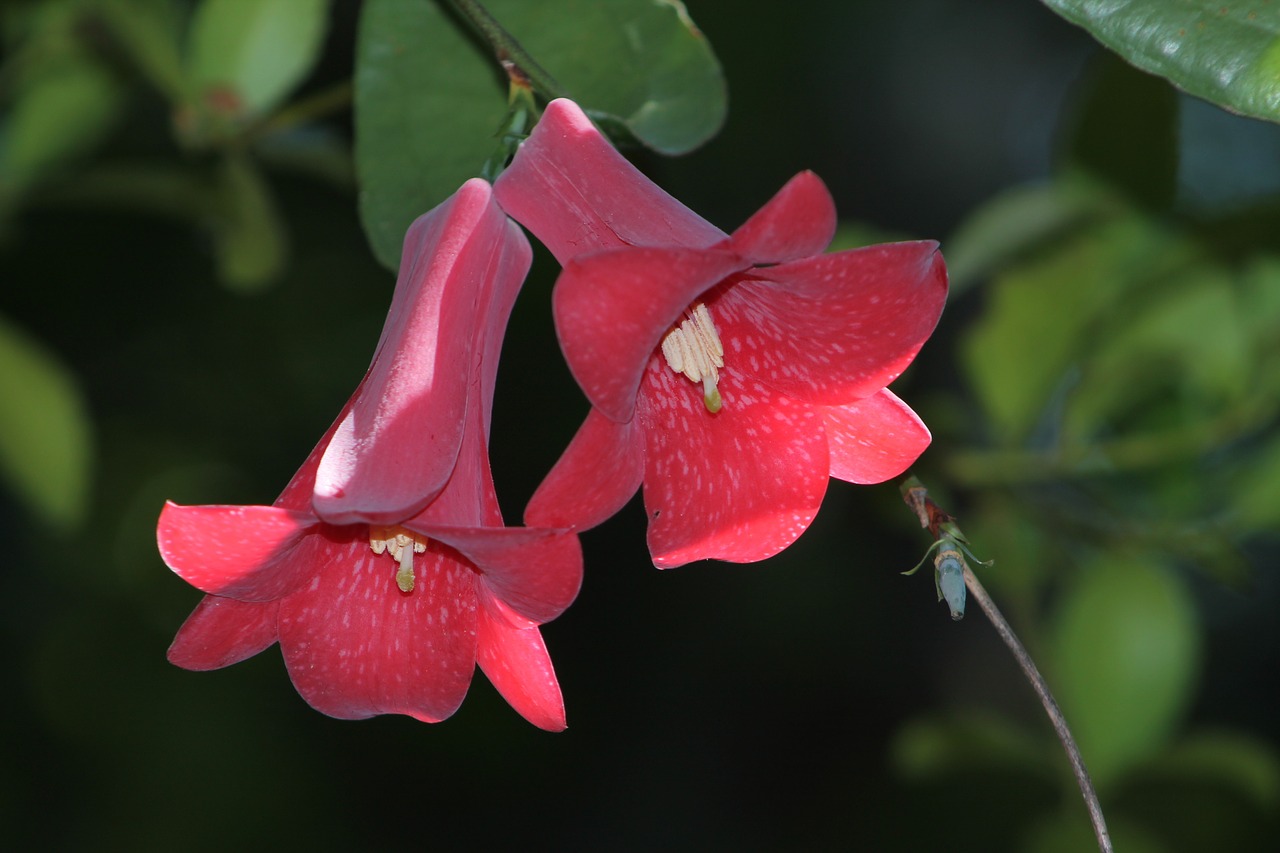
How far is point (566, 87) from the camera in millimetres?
867

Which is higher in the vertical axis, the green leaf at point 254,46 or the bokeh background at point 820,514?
the green leaf at point 254,46

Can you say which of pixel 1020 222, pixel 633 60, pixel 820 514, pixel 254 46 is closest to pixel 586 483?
pixel 633 60

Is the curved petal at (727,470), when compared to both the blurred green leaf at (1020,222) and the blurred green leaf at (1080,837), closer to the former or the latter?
the blurred green leaf at (1020,222)

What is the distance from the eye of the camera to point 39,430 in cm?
147

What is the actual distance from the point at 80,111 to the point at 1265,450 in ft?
4.78

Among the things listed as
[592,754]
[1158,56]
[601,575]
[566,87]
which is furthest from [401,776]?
[1158,56]

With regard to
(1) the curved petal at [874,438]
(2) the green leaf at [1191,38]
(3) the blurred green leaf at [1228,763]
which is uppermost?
(2) the green leaf at [1191,38]

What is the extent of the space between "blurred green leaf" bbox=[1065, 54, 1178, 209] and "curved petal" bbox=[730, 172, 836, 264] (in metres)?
0.78

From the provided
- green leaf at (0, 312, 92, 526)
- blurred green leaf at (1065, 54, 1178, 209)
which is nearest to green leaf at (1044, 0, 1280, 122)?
blurred green leaf at (1065, 54, 1178, 209)

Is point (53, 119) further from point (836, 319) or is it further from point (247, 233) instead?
point (836, 319)

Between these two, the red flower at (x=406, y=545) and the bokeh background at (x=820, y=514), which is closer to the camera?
the red flower at (x=406, y=545)

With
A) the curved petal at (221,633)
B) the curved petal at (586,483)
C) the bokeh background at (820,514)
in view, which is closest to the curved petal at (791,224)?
the curved petal at (586,483)

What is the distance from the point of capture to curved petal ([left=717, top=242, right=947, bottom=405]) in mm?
674

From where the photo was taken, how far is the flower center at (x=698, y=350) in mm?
785
